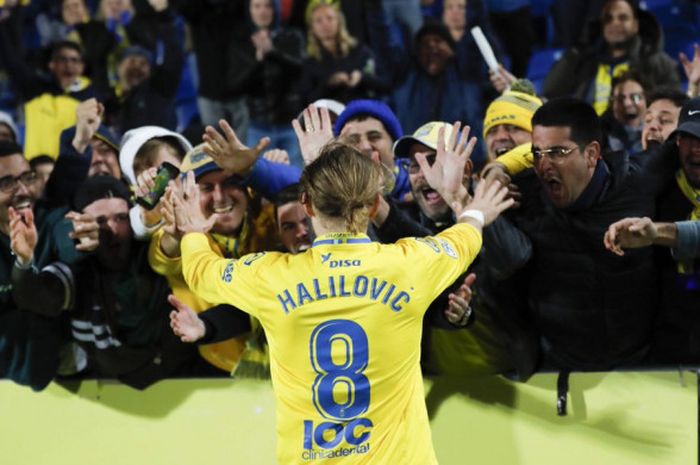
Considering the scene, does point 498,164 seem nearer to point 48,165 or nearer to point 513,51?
point 48,165

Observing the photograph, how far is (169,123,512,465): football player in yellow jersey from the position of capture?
3.55 m

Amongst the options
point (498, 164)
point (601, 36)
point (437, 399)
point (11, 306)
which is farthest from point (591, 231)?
point (601, 36)

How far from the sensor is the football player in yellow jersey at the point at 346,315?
3549mm

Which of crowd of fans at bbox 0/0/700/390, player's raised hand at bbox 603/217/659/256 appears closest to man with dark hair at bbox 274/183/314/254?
crowd of fans at bbox 0/0/700/390

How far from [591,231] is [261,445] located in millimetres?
1658

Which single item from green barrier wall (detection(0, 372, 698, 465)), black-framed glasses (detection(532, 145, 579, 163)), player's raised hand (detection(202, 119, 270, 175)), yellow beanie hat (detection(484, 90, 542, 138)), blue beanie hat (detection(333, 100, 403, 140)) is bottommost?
green barrier wall (detection(0, 372, 698, 465))

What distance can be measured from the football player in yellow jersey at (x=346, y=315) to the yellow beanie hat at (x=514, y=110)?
163cm

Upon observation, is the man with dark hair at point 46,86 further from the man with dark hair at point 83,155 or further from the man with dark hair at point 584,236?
the man with dark hair at point 584,236

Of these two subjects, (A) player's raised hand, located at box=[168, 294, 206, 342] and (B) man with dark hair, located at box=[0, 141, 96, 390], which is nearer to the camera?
(A) player's raised hand, located at box=[168, 294, 206, 342]

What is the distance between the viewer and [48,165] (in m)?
6.39

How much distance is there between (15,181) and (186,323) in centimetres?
131

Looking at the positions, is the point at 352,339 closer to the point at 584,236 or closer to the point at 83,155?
the point at 584,236

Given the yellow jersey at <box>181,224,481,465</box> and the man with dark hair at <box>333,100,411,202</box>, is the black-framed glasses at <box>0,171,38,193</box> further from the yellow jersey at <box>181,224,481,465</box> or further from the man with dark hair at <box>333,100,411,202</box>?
the yellow jersey at <box>181,224,481,465</box>

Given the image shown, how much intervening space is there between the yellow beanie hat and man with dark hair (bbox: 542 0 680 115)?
1611mm
